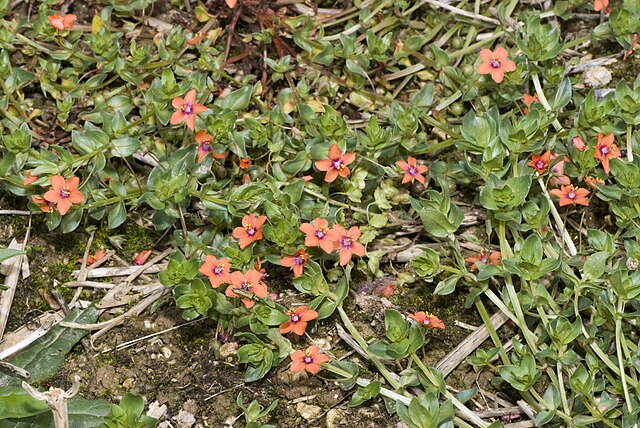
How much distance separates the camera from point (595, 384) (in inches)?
145

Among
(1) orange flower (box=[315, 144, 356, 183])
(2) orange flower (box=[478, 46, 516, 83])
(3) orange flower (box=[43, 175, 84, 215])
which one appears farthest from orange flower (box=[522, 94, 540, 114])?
(3) orange flower (box=[43, 175, 84, 215])

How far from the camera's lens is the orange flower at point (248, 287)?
3799 mm

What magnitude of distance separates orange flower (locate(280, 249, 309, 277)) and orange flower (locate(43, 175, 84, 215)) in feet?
3.46

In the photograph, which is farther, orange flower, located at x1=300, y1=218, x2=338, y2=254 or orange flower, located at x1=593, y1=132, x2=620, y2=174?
orange flower, located at x1=593, y1=132, x2=620, y2=174

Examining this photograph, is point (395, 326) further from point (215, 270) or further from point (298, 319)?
point (215, 270)

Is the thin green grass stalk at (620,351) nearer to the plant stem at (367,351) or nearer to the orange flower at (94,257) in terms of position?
the plant stem at (367,351)

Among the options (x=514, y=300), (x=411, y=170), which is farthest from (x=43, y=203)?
(x=514, y=300)

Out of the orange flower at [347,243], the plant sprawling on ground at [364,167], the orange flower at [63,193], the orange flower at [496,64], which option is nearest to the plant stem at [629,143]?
the plant sprawling on ground at [364,167]

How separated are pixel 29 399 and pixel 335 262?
5.22ft

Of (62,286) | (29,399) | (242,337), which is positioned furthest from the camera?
(62,286)

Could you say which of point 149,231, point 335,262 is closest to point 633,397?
point 335,262

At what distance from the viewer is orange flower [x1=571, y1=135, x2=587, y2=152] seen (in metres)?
4.19

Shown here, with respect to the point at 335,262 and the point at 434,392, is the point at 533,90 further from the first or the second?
the point at 434,392

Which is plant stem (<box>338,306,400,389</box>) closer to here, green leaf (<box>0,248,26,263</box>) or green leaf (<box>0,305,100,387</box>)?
green leaf (<box>0,305,100,387</box>)
